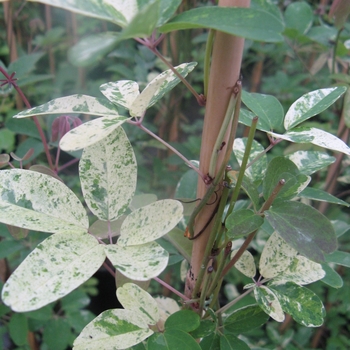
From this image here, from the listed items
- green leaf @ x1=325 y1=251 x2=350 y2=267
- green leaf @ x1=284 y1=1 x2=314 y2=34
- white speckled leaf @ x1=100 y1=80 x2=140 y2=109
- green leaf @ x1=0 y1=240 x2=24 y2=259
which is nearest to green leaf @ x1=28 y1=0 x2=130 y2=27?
white speckled leaf @ x1=100 y1=80 x2=140 y2=109

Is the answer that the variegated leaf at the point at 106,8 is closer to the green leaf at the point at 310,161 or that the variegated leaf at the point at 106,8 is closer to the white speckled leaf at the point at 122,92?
the white speckled leaf at the point at 122,92


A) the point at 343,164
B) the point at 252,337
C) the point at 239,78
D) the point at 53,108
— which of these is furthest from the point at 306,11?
the point at 252,337

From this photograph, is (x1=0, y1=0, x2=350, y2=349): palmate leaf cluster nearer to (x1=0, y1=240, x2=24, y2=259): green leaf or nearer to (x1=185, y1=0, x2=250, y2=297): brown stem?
(x1=185, y1=0, x2=250, y2=297): brown stem

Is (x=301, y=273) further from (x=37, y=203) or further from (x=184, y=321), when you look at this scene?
(x=37, y=203)

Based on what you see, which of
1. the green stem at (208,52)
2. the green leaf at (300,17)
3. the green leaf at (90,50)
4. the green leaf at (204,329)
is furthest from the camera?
the green leaf at (300,17)

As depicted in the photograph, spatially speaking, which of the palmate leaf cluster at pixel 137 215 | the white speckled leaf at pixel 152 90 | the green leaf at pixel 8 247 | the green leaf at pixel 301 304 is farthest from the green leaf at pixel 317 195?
the green leaf at pixel 8 247

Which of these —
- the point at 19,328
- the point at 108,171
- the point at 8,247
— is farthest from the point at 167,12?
the point at 19,328
